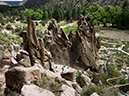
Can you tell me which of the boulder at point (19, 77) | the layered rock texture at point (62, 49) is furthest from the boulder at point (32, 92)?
the layered rock texture at point (62, 49)

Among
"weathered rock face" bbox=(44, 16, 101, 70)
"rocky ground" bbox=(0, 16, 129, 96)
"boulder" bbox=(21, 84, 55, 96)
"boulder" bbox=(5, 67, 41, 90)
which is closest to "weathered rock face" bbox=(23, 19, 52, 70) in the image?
"rocky ground" bbox=(0, 16, 129, 96)

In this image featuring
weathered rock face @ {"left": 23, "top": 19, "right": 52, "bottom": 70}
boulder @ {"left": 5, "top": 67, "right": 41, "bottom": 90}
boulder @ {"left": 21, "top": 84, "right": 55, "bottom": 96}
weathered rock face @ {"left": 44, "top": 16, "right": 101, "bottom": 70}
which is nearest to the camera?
boulder @ {"left": 21, "top": 84, "right": 55, "bottom": 96}

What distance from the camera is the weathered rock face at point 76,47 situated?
15938 mm

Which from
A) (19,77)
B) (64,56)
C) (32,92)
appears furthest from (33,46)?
(32,92)

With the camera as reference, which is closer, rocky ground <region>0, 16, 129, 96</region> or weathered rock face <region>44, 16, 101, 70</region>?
rocky ground <region>0, 16, 129, 96</region>

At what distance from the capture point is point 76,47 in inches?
639

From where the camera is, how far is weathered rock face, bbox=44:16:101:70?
1594cm

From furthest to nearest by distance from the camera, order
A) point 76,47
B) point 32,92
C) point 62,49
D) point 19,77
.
Result: point 62,49, point 76,47, point 19,77, point 32,92

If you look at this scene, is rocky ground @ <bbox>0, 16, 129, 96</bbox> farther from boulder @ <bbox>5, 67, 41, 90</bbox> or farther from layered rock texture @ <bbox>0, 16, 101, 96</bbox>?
boulder @ <bbox>5, 67, 41, 90</bbox>

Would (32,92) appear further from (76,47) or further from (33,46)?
Answer: (76,47)

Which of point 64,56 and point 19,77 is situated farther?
point 64,56

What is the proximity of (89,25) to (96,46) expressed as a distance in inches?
144

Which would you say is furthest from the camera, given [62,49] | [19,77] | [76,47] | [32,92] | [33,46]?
[62,49]

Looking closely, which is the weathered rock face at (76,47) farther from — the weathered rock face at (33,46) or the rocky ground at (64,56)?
the weathered rock face at (33,46)
